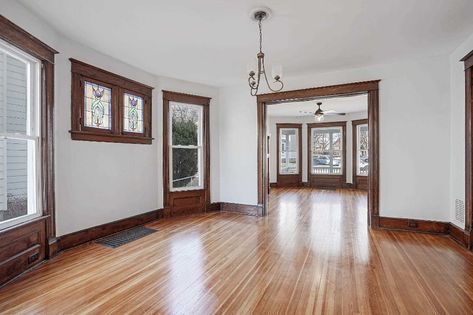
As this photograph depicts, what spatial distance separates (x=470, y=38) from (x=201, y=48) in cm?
360

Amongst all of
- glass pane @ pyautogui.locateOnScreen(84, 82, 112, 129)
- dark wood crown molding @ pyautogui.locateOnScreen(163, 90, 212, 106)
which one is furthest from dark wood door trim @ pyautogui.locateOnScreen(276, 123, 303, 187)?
glass pane @ pyautogui.locateOnScreen(84, 82, 112, 129)

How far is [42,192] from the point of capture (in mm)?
3092

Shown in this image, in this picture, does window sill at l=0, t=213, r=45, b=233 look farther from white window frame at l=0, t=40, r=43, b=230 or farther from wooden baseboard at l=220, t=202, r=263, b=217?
wooden baseboard at l=220, t=202, r=263, b=217

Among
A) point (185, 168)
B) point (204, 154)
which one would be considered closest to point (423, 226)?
point (204, 154)

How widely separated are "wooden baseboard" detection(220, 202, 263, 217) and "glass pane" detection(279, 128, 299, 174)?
4946mm

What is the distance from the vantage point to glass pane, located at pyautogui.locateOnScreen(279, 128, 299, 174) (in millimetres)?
10383

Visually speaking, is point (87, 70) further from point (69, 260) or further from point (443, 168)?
point (443, 168)

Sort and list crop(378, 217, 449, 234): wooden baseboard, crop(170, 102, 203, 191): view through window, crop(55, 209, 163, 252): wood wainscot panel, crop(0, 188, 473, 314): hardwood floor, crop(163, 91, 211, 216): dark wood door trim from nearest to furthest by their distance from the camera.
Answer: crop(0, 188, 473, 314): hardwood floor
crop(55, 209, 163, 252): wood wainscot panel
crop(378, 217, 449, 234): wooden baseboard
crop(163, 91, 211, 216): dark wood door trim
crop(170, 102, 203, 191): view through window

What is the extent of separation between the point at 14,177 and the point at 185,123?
3.26 metres

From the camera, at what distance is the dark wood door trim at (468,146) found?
3.41 meters

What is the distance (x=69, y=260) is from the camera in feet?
10.2

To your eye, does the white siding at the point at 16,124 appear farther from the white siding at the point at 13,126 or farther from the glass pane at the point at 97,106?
the glass pane at the point at 97,106

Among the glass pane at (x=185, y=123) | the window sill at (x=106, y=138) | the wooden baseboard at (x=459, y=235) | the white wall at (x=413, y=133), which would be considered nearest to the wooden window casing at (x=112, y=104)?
the window sill at (x=106, y=138)

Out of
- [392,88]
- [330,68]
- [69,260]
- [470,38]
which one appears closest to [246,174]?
[330,68]
